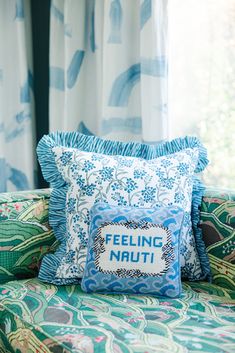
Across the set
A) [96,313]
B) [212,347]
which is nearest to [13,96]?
[96,313]

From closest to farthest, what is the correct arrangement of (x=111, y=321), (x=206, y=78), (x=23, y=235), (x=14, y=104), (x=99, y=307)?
(x=111, y=321) < (x=99, y=307) < (x=23, y=235) < (x=206, y=78) < (x=14, y=104)

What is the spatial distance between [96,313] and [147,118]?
108cm

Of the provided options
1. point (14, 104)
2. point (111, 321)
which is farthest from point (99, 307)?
point (14, 104)

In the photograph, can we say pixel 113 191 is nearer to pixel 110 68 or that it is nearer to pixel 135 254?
pixel 135 254

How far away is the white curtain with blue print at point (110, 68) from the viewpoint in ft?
7.61

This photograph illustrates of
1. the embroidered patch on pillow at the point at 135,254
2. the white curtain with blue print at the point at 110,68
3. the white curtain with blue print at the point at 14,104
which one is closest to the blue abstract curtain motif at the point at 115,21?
the white curtain with blue print at the point at 110,68

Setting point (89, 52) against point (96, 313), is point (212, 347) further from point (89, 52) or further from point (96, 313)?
point (89, 52)

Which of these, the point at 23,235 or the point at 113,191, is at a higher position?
the point at 113,191

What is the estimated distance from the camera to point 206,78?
92.4 inches

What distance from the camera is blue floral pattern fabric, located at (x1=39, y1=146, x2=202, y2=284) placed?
5.74 feet

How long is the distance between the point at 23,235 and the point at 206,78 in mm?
1055

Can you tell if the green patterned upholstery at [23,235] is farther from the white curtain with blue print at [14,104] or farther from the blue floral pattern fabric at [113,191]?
the white curtain with blue print at [14,104]

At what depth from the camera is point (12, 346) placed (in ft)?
4.71

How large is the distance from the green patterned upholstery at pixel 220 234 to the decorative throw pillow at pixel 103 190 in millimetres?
28
